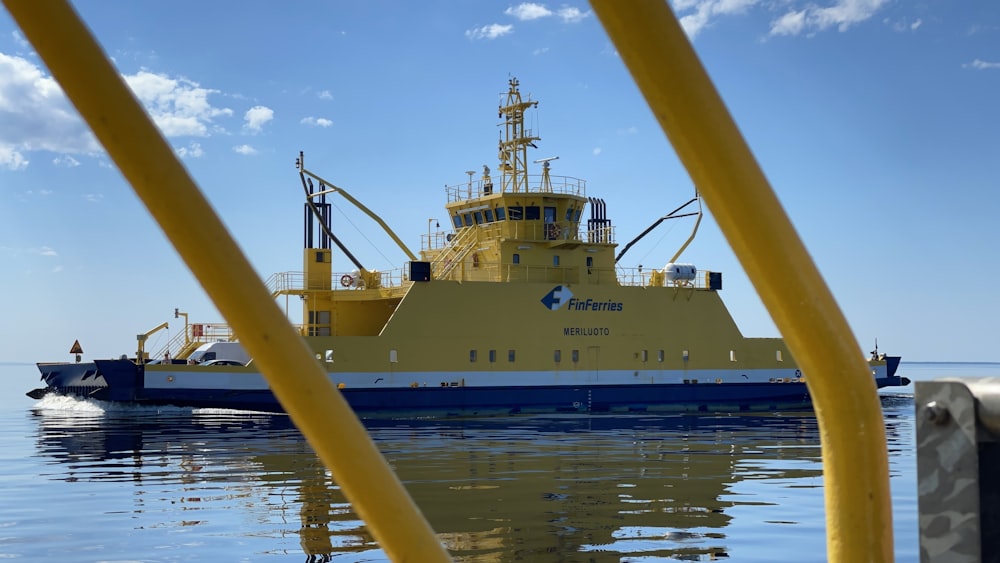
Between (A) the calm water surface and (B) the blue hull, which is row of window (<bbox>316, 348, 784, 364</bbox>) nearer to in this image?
(B) the blue hull

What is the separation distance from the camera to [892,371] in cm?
3259

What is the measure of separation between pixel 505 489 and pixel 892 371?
82.7ft

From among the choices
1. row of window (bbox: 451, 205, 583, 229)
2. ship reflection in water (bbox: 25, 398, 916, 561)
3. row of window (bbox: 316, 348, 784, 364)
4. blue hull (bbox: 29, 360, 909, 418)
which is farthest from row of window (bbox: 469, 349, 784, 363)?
row of window (bbox: 451, 205, 583, 229)

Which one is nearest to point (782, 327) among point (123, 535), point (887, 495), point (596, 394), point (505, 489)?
point (887, 495)

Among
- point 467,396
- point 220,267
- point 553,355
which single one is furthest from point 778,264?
point 553,355

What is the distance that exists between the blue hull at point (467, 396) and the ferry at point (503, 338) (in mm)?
35

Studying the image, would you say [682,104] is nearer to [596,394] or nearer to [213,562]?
[213,562]

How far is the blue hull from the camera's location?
2189 centimetres

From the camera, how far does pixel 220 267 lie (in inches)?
47.1

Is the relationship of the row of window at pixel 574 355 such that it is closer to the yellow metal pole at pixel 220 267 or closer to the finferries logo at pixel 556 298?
the finferries logo at pixel 556 298

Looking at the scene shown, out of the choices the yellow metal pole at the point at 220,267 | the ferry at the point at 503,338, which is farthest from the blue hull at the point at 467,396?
the yellow metal pole at the point at 220,267

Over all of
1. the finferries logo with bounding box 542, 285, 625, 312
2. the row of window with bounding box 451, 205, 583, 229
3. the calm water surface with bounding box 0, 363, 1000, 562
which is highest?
the row of window with bounding box 451, 205, 583, 229

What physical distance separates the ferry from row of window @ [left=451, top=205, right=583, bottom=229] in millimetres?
43

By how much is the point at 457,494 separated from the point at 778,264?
1019cm
